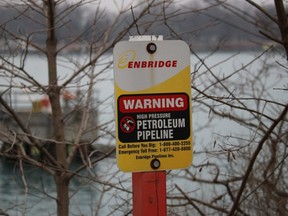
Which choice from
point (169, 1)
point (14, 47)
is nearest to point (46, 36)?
point (14, 47)

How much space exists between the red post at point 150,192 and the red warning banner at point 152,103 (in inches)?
10.8

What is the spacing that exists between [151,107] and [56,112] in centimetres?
339

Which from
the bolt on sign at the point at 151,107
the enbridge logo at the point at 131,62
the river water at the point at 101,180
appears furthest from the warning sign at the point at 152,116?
the river water at the point at 101,180

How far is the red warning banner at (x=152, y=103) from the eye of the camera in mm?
2834

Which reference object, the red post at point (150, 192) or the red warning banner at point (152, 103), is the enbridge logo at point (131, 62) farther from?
the red post at point (150, 192)

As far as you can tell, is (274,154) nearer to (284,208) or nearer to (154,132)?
(284,208)

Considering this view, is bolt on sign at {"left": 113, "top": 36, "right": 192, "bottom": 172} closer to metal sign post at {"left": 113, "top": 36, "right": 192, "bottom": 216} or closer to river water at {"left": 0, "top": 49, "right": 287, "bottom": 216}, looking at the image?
metal sign post at {"left": 113, "top": 36, "right": 192, "bottom": 216}

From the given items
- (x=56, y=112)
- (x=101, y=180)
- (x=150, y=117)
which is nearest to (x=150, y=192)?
(x=150, y=117)

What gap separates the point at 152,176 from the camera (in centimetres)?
286

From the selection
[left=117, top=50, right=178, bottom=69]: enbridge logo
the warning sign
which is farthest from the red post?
[left=117, top=50, right=178, bottom=69]: enbridge logo

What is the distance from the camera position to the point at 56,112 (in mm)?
6129

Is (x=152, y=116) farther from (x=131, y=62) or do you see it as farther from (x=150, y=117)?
(x=131, y=62)

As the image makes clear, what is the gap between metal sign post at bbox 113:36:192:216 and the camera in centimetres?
283

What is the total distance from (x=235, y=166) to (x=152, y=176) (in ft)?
19.5
